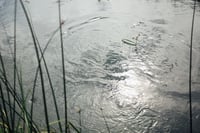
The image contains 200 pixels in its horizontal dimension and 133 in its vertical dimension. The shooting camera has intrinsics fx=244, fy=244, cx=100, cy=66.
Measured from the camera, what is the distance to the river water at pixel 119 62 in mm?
1511

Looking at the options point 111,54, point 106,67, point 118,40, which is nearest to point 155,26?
point 118,40

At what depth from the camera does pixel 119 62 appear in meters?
2.02

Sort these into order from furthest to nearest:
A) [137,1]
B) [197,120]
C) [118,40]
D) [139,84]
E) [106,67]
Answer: [137,1], [118,40], [106,67], [139,84], [197,120]

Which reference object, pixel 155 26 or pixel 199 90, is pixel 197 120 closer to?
pixel 199 90

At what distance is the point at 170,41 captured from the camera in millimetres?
2242

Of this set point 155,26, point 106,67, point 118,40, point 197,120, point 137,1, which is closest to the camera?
point 197,120

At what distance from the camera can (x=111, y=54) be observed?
2129 millimetres

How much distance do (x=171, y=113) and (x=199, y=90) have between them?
0.30 m

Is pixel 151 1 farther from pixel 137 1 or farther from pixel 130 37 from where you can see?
pixel 130 37

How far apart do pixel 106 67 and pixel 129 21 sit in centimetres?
87

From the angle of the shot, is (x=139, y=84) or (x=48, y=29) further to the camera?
(x=48, y=29)

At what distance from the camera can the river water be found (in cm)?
151

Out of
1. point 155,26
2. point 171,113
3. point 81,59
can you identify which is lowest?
point 171,113

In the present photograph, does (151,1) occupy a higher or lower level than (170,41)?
higher
